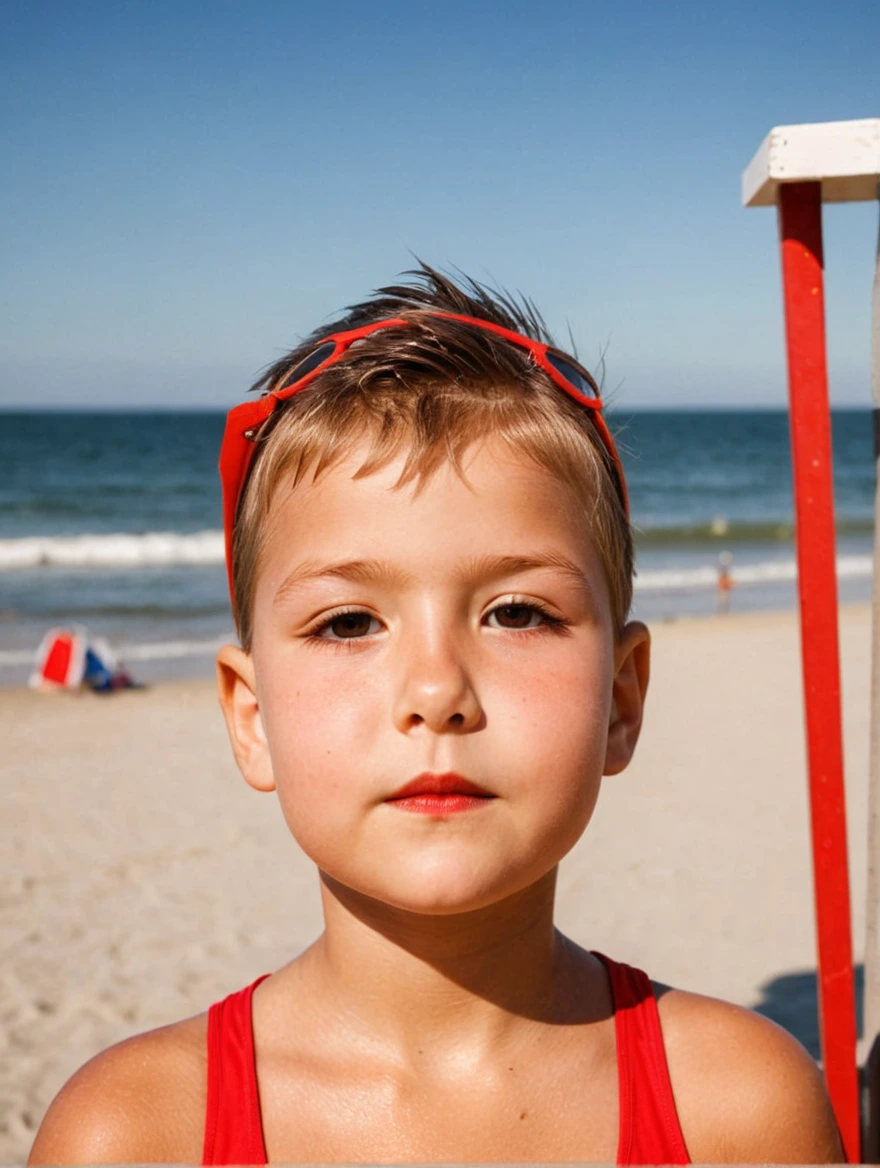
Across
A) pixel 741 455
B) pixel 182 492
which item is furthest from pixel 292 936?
pixel 741 455

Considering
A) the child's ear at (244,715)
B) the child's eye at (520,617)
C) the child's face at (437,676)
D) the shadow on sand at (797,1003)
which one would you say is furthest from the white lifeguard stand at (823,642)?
the shadow on sand at (797,1003)

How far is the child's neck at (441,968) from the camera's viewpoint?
1.76 meters

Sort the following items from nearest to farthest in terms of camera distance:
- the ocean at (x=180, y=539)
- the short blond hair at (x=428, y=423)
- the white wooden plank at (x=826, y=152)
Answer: the short blond hair at (x=428, y=423), the white wooden plank at (x=826, y=152), the ocean at (x=180, y=539)

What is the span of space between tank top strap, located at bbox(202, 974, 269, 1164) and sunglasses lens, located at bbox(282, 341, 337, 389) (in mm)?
1045

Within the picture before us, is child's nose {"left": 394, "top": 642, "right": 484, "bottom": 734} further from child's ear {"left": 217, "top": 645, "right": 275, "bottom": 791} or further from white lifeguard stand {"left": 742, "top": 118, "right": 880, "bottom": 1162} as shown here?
white lifeguard stand {"left": 742, "top": 118, "right": 880, "bottom": 1162}

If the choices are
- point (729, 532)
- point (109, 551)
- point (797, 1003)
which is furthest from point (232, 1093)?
point (729, 532)

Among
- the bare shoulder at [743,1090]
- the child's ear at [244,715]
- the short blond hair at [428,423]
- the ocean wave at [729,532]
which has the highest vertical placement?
the short blond hair at [428,423]

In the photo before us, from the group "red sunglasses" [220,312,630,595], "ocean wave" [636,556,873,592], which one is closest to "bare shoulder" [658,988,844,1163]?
"red sunglasses" [220,312,630,595]

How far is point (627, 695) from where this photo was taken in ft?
6.31

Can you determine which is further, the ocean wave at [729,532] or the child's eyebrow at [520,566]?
the ocean wave at [729,532]

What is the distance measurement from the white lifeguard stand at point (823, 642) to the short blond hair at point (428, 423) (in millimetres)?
422

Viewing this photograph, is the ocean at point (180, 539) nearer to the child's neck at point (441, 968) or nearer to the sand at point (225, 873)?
the child's neck at point (441, 968)

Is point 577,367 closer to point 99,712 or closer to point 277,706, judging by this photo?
point 277,706

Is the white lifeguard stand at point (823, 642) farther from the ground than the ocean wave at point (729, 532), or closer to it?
farther from the ground
